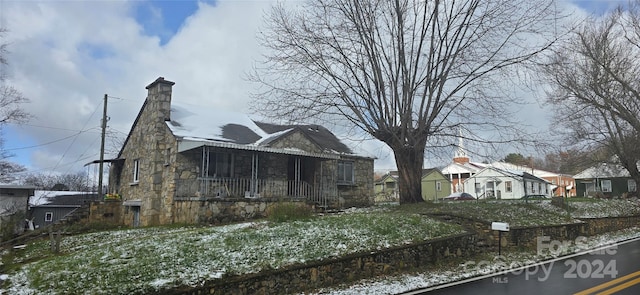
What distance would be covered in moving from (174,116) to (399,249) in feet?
43.0

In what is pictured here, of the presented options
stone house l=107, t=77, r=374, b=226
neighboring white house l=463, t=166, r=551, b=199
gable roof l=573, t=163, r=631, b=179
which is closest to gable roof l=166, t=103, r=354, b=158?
stone house l=107, t=77, r=374, b=226

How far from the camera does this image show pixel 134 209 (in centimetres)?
1977

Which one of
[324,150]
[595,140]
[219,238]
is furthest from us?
[595,140]

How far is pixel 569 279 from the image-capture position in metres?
8.48

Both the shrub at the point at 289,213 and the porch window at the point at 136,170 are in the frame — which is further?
the porch window at the point at 136,170

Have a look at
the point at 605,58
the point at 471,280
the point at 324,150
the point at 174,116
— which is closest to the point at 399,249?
the point at 471,280

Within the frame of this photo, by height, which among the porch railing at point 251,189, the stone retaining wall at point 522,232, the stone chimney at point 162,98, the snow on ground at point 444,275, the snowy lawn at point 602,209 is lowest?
the snow on ground at point 444,275

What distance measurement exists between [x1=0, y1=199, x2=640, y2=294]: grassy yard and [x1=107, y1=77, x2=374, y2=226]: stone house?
424cm

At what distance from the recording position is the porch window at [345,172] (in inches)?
864

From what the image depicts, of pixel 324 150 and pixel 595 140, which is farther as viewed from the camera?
pixel 595 140

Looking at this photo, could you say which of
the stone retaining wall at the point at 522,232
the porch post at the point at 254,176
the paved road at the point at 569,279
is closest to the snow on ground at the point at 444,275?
the paved road at the point at 569,279

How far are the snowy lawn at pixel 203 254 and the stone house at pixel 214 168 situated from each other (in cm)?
504

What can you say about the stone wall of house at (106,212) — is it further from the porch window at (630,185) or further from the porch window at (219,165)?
the porch window at (630,185)

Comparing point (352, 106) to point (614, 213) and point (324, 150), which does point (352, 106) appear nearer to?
point (324, 150)
